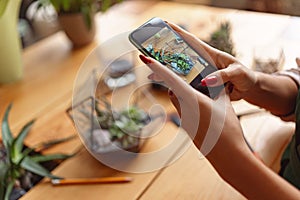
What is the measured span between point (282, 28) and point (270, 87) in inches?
20.3

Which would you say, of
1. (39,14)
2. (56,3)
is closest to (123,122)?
(56,3)

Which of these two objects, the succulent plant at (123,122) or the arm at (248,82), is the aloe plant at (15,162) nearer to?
the succulent plant at (123,122)

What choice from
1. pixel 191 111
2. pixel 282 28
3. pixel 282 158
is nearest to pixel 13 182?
pixel 191 111

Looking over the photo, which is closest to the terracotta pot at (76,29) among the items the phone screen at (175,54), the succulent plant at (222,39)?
the succulent plant at (222,39)

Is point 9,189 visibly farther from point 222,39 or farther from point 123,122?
point 222,39

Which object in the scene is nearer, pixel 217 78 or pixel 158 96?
pixel 217 78

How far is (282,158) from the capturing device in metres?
0.75

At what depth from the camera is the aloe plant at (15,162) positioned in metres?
0.75

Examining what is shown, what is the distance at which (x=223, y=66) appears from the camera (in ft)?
2.24

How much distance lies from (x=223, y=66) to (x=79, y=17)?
0.70 metres

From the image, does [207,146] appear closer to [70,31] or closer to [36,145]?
[36,145]

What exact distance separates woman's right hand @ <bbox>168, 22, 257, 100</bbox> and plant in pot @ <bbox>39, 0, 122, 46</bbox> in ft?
2.03

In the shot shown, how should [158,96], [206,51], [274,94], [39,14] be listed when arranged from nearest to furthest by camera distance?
[206,51] < [274,94] < [158,96] < [39,14]

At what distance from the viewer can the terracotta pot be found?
1.25 metres
